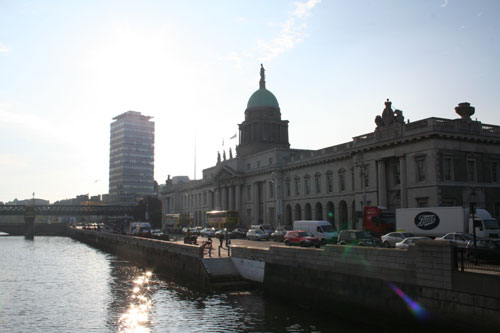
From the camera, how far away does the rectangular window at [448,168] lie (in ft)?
175

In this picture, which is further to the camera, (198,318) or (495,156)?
(495,156)

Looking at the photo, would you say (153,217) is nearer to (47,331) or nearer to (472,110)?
(472,110)

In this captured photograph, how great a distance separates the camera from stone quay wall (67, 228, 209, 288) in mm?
37969

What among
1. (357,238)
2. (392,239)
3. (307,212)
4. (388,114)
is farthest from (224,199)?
(392,239)

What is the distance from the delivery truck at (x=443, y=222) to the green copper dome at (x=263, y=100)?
74.7 m

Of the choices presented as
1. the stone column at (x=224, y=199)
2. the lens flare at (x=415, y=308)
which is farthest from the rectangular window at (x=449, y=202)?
the stone column at (x=224, y=199)

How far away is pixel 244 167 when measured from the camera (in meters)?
107

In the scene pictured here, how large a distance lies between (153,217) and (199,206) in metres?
31.2

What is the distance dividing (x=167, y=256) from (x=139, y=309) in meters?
18.3

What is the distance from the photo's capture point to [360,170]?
64750 mm

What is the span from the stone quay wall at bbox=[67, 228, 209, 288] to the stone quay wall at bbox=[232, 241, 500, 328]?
8.85 metres

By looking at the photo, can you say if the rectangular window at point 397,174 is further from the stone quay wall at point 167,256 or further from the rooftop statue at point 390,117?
the stone quay wall at point 167,256

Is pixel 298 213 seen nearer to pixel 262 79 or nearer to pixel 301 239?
pixel 301 239

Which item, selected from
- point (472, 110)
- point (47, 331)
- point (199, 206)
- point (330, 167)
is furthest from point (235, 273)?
point (199, 206)
